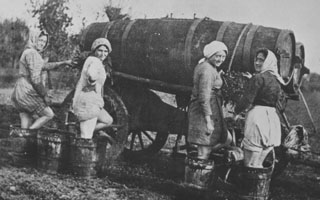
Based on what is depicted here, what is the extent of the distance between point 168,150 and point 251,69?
3517 millimetres

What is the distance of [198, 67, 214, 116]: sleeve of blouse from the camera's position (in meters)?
5.44

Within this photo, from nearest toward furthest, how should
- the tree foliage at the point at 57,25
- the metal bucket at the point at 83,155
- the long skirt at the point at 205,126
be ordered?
the long skirt at the point at 205,126, the metal bucket at the point at 83,155, the tree foliage at the point at 57,25

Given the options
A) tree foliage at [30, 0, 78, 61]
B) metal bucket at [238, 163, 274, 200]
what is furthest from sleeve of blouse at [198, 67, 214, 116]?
tree foliage at [30, 0, 78, 61]

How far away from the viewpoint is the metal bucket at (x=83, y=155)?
6234 mm

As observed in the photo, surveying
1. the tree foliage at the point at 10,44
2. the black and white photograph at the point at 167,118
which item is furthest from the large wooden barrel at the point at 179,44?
the tree foliage at the point at 10,44

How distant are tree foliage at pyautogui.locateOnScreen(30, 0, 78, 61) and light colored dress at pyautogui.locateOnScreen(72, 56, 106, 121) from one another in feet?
31.8

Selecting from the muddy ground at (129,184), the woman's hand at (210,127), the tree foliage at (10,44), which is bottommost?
the muddy ground at (129,184)

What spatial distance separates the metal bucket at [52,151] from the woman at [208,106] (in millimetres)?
1874

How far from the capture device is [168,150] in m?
9.59

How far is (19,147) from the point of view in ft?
21.6

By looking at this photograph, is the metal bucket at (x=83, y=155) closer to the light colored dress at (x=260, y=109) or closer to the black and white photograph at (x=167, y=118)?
the black and white photograph at (x=167, y=118)

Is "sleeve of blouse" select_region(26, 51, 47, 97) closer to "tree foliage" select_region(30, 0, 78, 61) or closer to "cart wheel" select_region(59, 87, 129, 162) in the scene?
"cart wheel" select_region(59, 87, 129, 162)

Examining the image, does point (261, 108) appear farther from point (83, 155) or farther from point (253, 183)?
point (83, 155)

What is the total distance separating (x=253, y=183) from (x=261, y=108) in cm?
91
